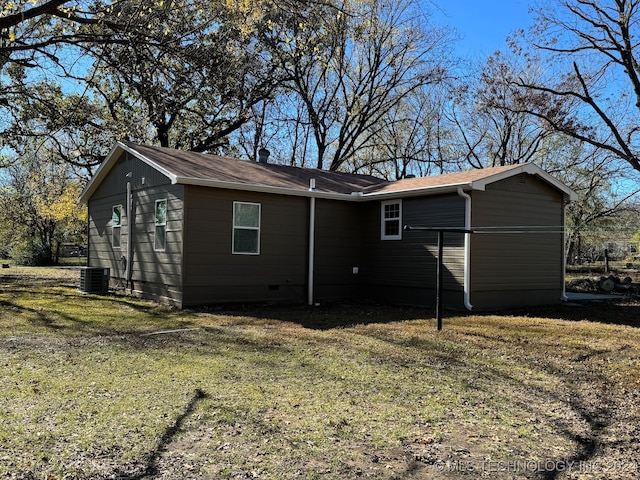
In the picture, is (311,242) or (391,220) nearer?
(311,242)

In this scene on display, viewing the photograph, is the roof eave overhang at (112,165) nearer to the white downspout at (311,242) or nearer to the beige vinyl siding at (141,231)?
the beige vinyl siding at (141,231)

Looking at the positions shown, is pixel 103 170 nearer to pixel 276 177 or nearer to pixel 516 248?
pixel 276 177

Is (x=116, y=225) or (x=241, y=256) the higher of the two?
(x=116, y=225)

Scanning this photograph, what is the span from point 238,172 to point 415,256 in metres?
4.47

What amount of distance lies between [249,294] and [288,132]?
53.9 ft

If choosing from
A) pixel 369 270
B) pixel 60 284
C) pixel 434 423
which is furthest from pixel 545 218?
pixel 60 284

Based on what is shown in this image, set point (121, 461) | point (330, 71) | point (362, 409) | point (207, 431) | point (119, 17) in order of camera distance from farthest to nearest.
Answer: point (330, 71) → point (119, 17) → point (362, 409) → point (207, 431) → point (121, 461)

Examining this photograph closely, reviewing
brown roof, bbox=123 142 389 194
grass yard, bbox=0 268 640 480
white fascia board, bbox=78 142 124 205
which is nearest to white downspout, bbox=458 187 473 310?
grass yard, bbox=0 268 640 480

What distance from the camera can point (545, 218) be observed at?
12.1 m

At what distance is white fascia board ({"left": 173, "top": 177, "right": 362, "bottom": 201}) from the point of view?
1023 centimetres

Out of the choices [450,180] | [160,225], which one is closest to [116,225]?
[160,225]

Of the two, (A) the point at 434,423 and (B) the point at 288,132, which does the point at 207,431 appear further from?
(B) the point at 288,132

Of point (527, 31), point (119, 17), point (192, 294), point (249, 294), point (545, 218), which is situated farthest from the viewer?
point (527, 31)

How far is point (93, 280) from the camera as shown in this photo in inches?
504
